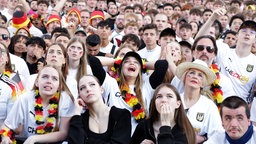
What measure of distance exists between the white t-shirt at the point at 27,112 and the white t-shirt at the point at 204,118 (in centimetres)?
140

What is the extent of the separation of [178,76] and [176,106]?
102cm

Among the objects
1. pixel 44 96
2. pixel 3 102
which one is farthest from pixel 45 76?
pixel 3 102

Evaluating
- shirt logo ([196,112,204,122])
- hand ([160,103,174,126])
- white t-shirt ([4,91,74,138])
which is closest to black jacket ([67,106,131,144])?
white t-shirt ([4,91,74,138])

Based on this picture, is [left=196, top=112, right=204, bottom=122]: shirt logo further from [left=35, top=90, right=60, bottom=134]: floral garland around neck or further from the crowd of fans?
[left=35, top=90, right=60, bottom=134]: floral garland around neck

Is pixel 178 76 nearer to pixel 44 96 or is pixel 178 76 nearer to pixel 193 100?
pixel 193 100

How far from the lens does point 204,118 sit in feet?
16.6

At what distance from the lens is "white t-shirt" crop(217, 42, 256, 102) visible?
6.63m

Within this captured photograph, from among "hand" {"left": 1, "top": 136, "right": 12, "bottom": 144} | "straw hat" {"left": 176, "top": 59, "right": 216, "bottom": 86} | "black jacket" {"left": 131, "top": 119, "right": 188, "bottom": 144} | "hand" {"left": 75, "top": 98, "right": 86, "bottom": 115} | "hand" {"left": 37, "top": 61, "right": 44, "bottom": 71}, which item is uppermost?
"straw hat" {"left": 176, "top": 59, "right": 216, "bottom": 86}

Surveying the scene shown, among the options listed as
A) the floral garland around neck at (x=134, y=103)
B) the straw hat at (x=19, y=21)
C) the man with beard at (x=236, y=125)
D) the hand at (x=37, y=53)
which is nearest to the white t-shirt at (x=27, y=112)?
the floral garland around neck at (x=134, y=103)

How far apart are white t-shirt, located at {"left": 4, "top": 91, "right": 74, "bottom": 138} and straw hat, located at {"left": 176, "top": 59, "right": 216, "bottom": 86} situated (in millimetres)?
1440

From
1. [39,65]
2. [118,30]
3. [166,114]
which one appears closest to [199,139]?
[166,114]

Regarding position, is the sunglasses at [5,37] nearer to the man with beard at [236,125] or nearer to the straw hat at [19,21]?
the straw hat at [19,21]

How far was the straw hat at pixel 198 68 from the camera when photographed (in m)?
5.38

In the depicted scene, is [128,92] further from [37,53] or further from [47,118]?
[37,53]
